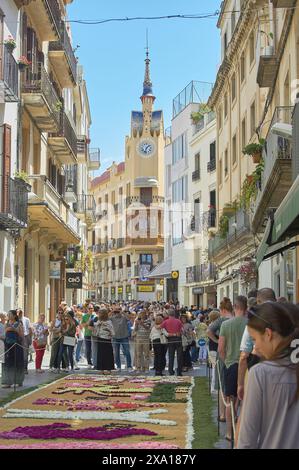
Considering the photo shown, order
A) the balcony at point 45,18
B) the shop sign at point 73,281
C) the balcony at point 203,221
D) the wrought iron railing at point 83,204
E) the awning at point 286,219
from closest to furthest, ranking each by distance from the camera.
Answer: the awning at point 286,219 → the balcony at point 45,18 → the shop sign at point 73,281 → the balcony at point 203,221 → the wrought iron railing at point 83,204

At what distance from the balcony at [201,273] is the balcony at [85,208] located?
762 cm

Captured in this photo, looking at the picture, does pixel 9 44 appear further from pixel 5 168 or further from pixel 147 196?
pixel 147 196

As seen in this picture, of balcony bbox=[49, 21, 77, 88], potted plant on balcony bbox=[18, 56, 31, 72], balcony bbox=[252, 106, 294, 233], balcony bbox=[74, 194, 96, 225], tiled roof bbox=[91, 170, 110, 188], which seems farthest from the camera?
tiled roof bbox=[91, 170, 110, 188]

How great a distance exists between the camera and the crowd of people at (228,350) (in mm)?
4559

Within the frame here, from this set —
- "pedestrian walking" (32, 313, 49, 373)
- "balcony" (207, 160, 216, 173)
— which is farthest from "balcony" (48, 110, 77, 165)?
"pedestrian walking" (32, 313, 49, 373)

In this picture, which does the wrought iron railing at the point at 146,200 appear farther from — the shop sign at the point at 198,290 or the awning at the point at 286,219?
the awning at the point at 286,219

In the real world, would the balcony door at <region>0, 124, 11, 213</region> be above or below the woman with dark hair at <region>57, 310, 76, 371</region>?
above

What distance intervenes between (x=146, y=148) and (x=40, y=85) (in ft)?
186

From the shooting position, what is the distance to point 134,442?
1055 cm

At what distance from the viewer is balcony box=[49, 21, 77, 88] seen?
33719 millimetres

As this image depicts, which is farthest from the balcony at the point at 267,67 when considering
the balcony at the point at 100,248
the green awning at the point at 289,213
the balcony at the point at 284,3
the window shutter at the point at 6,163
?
the balcony at the point at 100,248

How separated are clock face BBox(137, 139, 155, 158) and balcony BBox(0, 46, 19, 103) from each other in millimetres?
59703

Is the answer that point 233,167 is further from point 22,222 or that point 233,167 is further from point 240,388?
point 240,388

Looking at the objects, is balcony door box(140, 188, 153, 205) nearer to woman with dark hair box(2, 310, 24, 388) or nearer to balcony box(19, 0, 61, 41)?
balcony box(19, 0, 61, 41)
